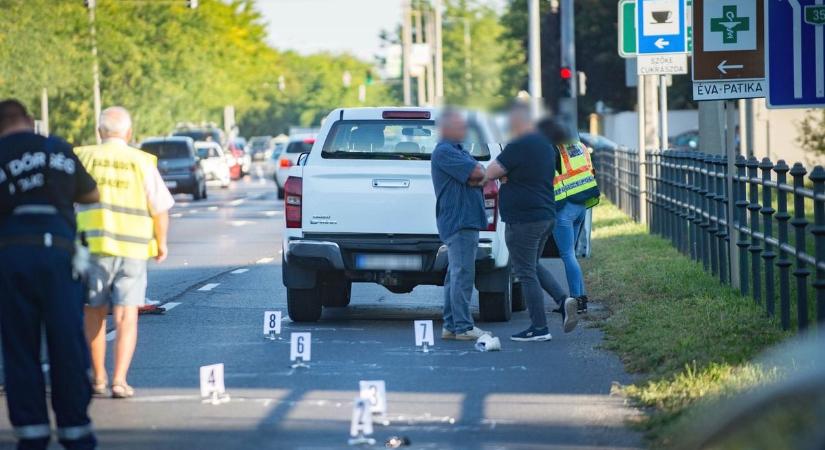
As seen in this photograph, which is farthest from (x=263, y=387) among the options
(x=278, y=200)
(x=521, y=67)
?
(x=521, y=67)

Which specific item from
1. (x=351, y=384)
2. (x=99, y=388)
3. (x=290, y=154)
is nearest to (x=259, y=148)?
(x=290, y=154)

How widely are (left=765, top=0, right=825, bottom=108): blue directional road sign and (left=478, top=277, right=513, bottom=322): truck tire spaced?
3676 millimetres

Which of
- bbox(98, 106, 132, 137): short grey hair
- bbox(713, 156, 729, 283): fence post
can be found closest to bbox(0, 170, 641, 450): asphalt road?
bbox(98, 106, 132, 137): short grey hair

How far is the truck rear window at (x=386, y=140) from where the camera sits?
14.4 metres

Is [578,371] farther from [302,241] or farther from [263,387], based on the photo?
[302,241]

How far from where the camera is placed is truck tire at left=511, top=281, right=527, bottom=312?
15.2 metres

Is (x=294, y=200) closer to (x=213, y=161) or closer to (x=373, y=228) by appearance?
(x=373, y=228)

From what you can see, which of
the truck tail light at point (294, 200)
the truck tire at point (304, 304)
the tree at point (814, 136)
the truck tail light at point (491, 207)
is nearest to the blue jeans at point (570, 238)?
the truck tail light at point (491, 207)

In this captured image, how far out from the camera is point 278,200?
44.7 meters

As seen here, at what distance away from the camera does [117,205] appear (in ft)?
33.1

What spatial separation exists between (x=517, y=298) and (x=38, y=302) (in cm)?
791

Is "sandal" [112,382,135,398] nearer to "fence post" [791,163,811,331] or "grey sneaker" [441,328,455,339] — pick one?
"grey sneaker" [441,328,455,339]

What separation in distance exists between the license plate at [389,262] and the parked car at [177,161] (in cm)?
3054

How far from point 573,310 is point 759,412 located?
28.3ft
